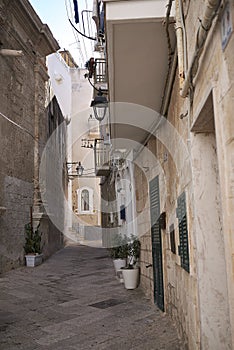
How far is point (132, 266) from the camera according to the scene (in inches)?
310

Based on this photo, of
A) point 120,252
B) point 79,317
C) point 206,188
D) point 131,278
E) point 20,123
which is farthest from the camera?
point 20,123

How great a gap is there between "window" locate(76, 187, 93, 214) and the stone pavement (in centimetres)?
1942

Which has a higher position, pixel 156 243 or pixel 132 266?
pixel 156 243

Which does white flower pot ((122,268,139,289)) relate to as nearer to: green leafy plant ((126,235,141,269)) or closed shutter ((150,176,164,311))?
green leafy plant ((126,235,141,269))

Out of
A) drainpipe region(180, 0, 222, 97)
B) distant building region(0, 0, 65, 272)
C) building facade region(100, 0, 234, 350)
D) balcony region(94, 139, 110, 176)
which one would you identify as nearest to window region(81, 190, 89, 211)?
balcony region(94, 139, 110, 176)

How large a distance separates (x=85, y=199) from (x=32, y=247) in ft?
57.2

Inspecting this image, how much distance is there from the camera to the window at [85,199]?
95.3 feet

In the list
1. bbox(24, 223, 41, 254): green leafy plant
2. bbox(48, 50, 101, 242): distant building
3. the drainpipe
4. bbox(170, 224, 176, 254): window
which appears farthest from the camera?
bbox(48, 50, 101, 242): distant building

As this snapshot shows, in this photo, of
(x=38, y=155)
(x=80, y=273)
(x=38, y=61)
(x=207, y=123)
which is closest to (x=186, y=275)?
(x=207, y=123)

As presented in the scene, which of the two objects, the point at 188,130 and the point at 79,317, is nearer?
the point at 188,130

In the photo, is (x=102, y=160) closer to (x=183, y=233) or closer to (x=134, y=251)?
(x=134, y=251)

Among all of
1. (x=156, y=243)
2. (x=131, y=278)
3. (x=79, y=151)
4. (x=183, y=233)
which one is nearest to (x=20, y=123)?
(x=131, y=278)

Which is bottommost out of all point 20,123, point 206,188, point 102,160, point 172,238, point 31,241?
point 31,241

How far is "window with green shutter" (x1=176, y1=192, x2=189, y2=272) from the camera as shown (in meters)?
3.68
